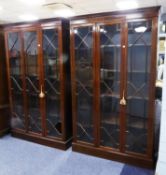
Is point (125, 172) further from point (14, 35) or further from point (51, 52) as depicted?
point (14, 35)

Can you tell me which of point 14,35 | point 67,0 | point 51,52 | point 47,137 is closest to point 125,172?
point 47,137

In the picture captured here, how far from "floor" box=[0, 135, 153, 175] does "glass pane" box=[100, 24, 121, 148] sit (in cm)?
33

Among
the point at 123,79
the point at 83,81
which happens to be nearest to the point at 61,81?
the point at 83,81

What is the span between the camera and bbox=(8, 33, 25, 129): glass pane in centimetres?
345

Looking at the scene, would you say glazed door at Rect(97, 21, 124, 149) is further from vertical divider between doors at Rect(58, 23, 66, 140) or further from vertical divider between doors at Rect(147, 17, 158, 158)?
vertical divider between doors at Rect(58, 23, 66, 140)

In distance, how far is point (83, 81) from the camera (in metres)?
3.01

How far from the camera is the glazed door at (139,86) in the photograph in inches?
99.3

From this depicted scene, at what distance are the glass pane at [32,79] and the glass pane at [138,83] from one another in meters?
1.53

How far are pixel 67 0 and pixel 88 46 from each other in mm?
907

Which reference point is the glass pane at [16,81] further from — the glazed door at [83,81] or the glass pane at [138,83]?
the glass pane at [138,83]

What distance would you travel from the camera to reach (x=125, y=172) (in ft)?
8.86

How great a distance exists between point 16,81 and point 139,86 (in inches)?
84.3

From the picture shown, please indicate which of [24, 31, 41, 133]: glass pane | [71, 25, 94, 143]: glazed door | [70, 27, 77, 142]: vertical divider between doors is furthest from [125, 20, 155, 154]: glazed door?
[24, 31, 41, 133]: glass pane

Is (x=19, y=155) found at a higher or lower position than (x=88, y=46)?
lower
